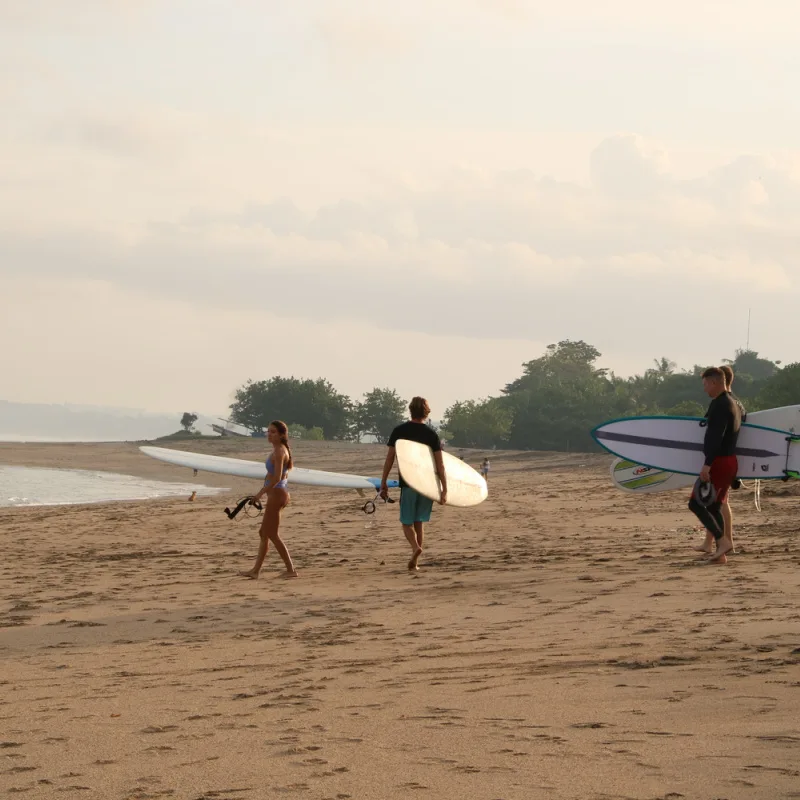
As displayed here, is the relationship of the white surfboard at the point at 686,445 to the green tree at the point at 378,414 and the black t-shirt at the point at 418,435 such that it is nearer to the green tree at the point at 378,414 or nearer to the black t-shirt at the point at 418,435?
the black t-shirt at the point at 418,435

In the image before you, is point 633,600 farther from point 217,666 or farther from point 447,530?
point 447,530

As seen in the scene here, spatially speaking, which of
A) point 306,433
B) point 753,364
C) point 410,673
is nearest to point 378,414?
point 306,433

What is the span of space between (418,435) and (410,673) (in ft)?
13.8

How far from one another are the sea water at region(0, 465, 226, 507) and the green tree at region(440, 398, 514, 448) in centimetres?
2494

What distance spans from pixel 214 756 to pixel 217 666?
1.70 metres

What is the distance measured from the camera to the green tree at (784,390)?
36000mm

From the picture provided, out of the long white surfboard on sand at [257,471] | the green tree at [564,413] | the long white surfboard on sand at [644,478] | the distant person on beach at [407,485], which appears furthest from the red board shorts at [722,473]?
the green tree at [564,413]

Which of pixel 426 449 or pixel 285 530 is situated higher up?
pixel 426 449

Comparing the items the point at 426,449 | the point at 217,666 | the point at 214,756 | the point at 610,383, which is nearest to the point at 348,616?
the point at 217,666

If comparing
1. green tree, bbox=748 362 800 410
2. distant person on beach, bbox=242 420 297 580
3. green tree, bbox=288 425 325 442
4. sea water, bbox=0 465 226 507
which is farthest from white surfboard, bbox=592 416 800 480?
green tree, bbox=288 425 325 442

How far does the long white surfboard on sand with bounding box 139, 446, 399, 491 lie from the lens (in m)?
17.6

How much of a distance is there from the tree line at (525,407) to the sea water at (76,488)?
69.6 feet

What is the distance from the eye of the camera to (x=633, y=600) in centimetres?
700

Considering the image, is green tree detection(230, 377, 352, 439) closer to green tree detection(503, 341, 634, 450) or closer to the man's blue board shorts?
green tree detection(503, 341, 634, 450)
